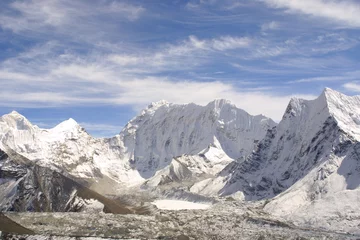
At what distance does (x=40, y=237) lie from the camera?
17862 centimetres

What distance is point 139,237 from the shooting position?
195 m

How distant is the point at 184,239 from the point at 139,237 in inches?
676

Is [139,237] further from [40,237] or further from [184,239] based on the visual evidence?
[40,237]

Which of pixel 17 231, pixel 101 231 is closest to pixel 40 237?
pixel 17 231

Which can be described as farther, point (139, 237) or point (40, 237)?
point (139, 237)

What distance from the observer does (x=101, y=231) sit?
197 meters

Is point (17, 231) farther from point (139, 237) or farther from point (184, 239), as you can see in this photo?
point (184, 239)

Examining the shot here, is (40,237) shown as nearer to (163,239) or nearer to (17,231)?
(17,231)

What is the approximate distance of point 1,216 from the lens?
197625mm

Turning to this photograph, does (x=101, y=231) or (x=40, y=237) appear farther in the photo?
(x=101, y=231)

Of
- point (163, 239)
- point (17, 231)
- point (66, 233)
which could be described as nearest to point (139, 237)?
point (163, 239)

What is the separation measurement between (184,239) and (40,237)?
52853 mm

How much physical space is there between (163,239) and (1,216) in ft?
199

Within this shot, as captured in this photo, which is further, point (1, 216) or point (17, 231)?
point (1, 216)
